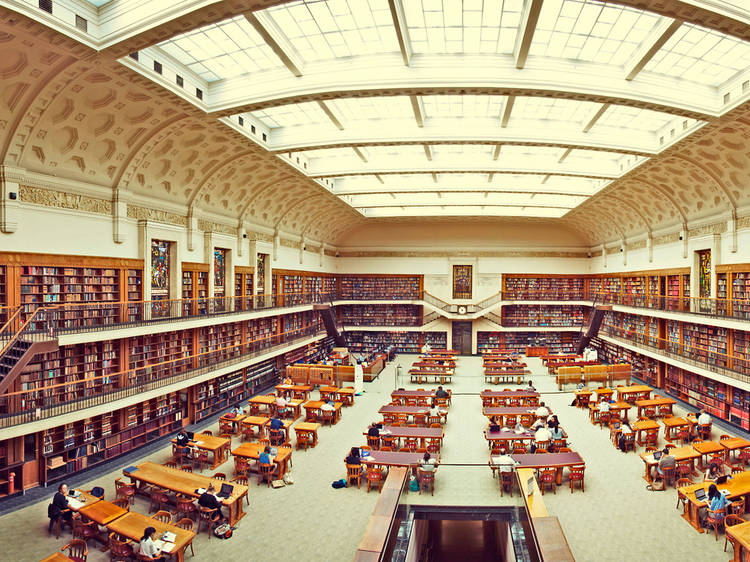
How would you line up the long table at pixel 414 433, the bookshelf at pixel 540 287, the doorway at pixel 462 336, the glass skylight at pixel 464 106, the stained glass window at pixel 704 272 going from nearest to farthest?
the long table at pixel 414 433, the glass skylight at pixel 464 106, the stained glass window at pixel 704 272, the bookshelf at pixel 540 287, the doorway at pixel 462 336

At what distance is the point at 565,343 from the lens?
24.7 m

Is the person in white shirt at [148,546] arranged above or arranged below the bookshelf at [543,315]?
below

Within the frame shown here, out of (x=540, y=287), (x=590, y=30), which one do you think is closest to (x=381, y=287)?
(x=540, y=287)

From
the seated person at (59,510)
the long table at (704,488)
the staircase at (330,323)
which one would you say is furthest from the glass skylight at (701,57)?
the staircase at (330,323)

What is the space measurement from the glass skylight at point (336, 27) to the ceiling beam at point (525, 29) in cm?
225

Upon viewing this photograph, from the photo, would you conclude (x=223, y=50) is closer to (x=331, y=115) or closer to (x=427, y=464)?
(x=331, y=115)

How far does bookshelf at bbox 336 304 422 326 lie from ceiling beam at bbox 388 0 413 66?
59.3ft

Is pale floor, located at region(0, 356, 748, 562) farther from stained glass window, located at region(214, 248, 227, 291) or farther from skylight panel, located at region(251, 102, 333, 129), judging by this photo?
skylight panel, located at region(251, 102, 333, 129)

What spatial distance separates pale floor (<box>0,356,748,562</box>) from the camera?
6645 millimetres

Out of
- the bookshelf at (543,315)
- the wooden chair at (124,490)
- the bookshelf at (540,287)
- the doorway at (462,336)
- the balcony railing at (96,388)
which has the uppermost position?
the bookshelf at (540,287)

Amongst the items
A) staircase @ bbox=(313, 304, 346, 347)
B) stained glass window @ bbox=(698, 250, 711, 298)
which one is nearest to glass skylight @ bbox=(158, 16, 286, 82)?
staircase @ bbox=(313, 304, 346, 347)

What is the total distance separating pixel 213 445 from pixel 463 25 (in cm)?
1005

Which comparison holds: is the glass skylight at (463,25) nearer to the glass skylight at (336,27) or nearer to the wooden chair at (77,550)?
the glass skylight at (336,27)

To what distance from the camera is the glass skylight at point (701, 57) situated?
25.4 ft
